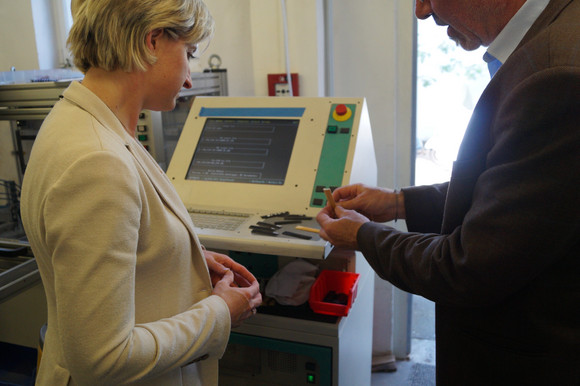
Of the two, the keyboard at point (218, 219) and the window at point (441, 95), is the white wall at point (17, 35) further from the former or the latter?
the window at point (441, 95)

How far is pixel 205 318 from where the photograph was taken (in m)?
0.85

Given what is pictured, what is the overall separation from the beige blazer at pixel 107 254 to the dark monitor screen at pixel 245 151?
753 mm

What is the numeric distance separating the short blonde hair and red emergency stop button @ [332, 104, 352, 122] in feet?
2.82

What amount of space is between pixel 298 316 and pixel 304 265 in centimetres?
19

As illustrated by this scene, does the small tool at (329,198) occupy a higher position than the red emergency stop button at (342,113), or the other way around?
the red emergency stop button at (342,113)

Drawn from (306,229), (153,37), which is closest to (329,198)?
(306,229)

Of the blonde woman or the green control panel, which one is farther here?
the green control panel

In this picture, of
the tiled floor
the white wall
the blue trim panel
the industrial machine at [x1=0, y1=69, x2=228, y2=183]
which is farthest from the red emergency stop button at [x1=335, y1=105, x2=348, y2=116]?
the white wall

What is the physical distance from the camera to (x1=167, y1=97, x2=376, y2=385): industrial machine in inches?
57.6

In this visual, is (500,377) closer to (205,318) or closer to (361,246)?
(361,246)

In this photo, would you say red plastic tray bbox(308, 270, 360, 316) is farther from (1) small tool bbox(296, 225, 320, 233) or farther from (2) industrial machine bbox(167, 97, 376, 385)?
(1) small tool bbox(296, 225, 320, 233)

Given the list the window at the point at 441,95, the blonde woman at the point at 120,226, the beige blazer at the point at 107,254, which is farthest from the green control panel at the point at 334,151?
the window at the point at 441,95

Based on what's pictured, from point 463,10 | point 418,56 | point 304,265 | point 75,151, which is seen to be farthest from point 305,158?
point 418,56

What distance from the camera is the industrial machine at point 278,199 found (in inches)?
57.6
